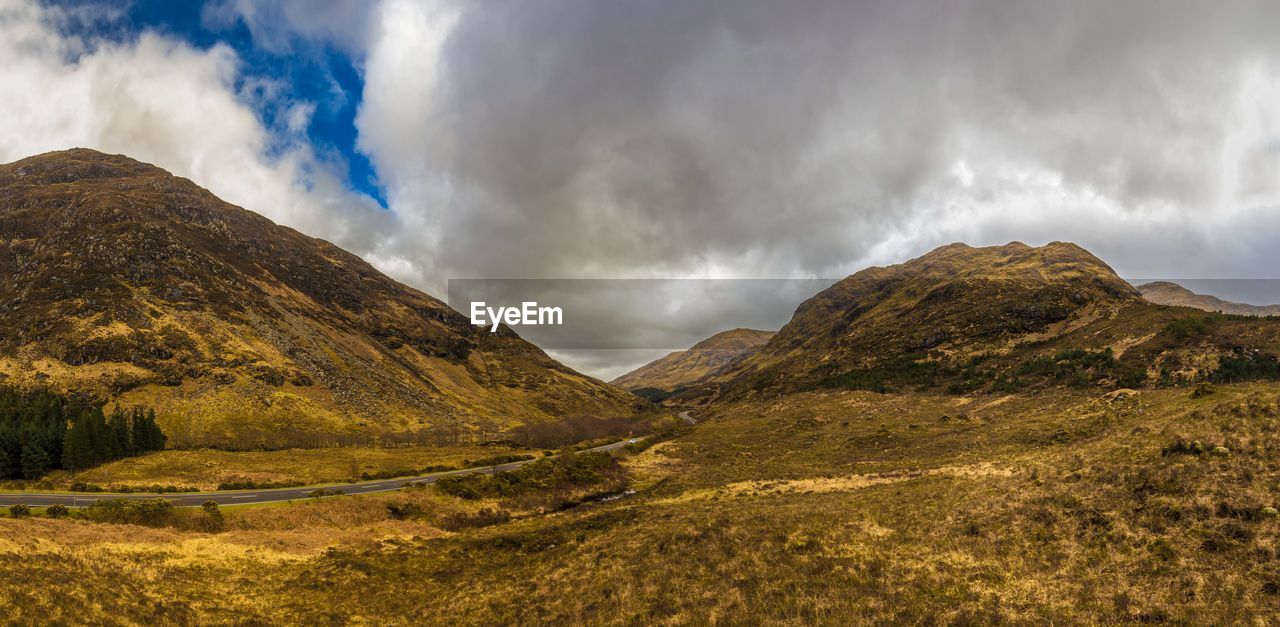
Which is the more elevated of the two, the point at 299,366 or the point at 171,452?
the point at 299,366

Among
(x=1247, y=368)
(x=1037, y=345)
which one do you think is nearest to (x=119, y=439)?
(x=1247, y=368)

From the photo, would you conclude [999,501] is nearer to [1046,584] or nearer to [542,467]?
[1046,584]

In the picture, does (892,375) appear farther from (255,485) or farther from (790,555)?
(255,485)

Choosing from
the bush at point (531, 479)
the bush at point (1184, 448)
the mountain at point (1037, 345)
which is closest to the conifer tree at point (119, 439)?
the bush at point (531, 479)

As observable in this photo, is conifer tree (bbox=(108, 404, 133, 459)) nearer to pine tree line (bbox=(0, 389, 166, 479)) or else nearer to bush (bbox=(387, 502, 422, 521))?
pine tree line (bbox=(0, 389, 166, 479))

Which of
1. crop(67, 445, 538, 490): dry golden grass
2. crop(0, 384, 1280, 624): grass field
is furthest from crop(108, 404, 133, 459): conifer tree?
crop(0, 384, 1280, 624): grass field

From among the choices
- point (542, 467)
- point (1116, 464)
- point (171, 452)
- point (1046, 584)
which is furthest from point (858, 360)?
point (171, 452)
